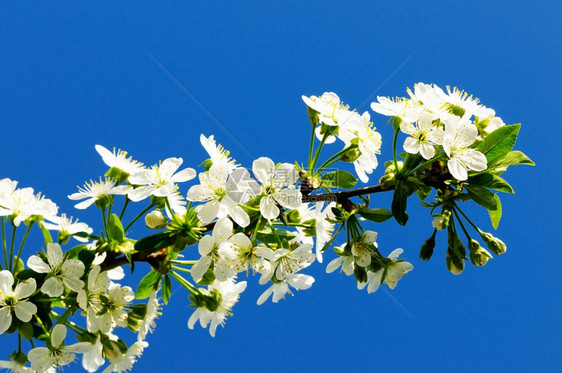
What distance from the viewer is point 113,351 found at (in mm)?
2770

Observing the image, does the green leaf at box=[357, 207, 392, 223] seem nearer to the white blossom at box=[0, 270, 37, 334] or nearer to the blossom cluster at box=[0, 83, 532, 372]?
the blossom cluster at box=[0, 83, 532, 372]

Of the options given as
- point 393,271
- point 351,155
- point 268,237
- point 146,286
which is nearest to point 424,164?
point 351,155

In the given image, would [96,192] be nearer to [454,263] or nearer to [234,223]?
[234,223]

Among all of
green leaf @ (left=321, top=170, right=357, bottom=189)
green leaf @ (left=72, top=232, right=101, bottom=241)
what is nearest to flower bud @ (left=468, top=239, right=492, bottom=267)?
green leaf @ (left=321, top=170, right=357, bottom=189)

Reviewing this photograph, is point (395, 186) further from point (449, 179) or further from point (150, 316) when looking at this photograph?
point (150, 316)

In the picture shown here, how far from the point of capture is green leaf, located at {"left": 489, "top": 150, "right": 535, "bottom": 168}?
2.41 m

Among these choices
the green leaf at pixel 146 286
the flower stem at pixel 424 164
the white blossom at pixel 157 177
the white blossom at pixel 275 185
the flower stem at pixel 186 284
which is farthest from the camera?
the green leaf at pixel 146 286

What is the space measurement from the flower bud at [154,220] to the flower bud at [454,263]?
1323 millimetres

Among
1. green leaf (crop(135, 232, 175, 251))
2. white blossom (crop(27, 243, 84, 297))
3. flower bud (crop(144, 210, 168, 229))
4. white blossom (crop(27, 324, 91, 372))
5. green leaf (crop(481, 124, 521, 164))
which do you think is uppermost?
green leaf (crop(481, 124, 521, 164))

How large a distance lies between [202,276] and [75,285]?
0.56 metres

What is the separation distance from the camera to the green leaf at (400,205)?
92.9 inches

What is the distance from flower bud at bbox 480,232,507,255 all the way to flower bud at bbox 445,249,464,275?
150 mm

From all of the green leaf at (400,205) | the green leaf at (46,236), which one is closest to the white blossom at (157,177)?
the green leaf at (46,236)

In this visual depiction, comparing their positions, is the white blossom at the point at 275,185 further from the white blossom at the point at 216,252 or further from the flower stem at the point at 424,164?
the flower stem at the point at 424,164
